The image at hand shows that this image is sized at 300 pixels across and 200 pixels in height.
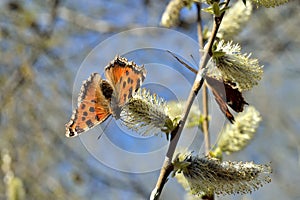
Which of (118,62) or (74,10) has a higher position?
(74,10)

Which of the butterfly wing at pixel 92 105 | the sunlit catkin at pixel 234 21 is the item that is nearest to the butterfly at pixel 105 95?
the butterfly wing at pixel 92 105

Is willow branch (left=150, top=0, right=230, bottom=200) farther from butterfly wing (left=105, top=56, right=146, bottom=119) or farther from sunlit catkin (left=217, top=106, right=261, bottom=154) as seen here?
sunlit catkin (left=217, top=106, right=261, bottom=154)

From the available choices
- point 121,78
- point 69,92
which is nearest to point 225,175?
point 121,78

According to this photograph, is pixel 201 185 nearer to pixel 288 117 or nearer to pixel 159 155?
pixel 159 155

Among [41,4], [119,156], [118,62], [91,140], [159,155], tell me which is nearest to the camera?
[118,62]

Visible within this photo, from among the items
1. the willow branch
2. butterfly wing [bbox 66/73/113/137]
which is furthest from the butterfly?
the willow branch

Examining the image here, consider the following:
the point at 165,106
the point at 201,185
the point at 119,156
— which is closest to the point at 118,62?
the point at 165,106
